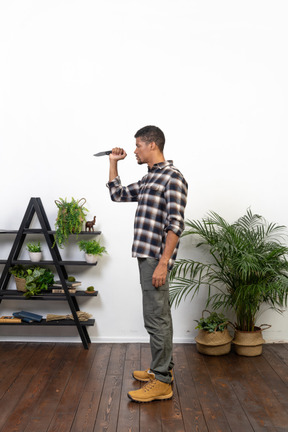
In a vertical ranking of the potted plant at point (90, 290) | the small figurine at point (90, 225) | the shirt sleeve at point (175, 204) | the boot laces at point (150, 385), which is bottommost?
the boot laces at point (150, 385)

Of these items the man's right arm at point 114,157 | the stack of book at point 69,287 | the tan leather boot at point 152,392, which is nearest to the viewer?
the tan leather boot at point 152,392

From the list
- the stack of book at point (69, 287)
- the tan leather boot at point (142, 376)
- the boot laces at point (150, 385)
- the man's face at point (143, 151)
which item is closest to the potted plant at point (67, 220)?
the stack of book at point (69, 287)

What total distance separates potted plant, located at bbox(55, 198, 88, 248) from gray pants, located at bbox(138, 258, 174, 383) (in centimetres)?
103

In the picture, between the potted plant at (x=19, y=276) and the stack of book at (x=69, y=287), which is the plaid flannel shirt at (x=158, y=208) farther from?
the potted plant at (x=19, y=276)

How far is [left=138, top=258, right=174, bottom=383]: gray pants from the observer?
2.70 meters

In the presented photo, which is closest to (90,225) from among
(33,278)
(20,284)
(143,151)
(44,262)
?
(44,262)

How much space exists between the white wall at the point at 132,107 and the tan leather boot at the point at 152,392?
114cm

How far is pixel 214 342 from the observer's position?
11.5ft

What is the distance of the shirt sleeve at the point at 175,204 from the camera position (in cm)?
258

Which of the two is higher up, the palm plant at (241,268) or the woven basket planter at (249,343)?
the palm plant at (241,268)

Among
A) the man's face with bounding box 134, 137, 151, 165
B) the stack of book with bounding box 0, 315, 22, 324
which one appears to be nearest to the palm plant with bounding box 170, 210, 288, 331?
the man's face with bounding box 134, 137, 151, 165

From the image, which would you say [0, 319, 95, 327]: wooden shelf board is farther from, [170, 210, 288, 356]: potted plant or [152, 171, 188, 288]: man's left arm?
[152, 171, 188, 288]: man's left arm

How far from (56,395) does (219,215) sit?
1.87 m

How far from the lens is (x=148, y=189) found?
8.87 feet
